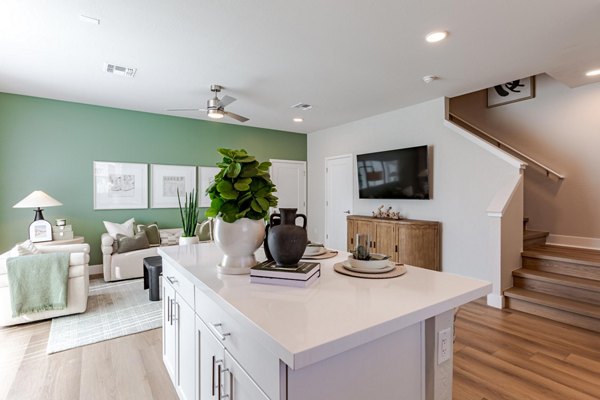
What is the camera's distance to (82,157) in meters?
4.70

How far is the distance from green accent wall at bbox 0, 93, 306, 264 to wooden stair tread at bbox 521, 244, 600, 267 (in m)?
5.17

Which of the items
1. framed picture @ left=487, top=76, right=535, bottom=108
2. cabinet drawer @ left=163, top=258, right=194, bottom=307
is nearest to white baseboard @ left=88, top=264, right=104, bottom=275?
cabinet drawer @ left=163, top=258, right=194, bottom=307

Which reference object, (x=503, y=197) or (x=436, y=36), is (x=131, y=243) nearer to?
(x=436, y=36)

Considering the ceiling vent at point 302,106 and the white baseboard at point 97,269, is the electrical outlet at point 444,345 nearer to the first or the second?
the ceiling vent at point 302,106

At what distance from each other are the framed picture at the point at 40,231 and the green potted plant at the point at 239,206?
404cm

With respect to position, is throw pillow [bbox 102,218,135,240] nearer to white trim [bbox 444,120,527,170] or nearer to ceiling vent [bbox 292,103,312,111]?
ceiling vent [bbox 292,103,312,111]

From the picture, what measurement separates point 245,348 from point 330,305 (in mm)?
290

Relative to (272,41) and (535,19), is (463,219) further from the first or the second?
(272,41)

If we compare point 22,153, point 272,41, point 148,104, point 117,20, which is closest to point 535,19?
point 272,41

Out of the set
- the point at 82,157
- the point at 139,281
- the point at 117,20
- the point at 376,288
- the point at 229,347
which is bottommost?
the point at 139,281

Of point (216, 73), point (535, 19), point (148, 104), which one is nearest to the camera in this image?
point (535, 19)

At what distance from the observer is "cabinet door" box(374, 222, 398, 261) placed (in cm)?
436

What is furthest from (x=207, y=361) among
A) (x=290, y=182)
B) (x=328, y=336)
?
(x=290, y=182)

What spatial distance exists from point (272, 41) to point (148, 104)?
2.87 metres
